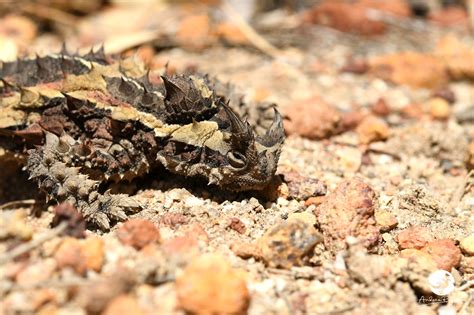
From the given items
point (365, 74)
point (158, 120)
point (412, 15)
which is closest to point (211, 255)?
point (158, 120)

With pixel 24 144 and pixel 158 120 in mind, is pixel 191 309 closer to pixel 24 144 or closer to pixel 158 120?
pixel 158 120

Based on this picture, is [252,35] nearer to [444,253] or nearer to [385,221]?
[385,221]

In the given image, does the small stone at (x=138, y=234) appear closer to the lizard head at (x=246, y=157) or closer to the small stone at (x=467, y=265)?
the lizard head at (x=246, y=157)

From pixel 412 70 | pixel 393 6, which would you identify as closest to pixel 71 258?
pixel 412 70

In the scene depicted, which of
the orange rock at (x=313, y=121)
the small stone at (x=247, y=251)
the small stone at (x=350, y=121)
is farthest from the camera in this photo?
the small stone at (x=350, y=121)

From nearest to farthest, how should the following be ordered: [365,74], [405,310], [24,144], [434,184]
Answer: [405,310]
[24,144]
[434,184]
[365,74]

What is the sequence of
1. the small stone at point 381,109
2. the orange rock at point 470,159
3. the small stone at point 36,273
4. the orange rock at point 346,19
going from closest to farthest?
the small stone at point 36,273
the orange rock at point 470,159
the small stone at point 381,109
the orange rock at point 346,19

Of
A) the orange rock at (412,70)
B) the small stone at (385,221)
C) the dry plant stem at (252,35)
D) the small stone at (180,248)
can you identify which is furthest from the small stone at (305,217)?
the dry plant stem at (252,35)
